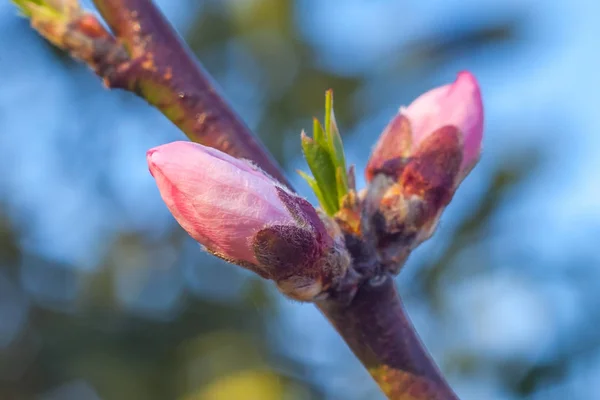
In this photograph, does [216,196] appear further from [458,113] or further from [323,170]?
[458,113]

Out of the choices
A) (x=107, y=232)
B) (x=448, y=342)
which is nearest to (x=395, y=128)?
(x=448, y=342)

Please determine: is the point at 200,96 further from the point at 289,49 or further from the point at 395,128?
the point at 289,49

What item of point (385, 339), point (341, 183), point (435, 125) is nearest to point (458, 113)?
point (435, 125)

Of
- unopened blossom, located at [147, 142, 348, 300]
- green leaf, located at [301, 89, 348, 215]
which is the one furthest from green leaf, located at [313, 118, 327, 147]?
unopened blossom, located at [147, 142, 348, 300]

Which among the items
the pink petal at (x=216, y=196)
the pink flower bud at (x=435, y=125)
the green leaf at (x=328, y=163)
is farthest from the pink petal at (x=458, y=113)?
the pink petal at (x=216, y=196)

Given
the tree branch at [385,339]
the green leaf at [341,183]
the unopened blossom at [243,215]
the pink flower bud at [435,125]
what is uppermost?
the pink flower bud at [435,125]

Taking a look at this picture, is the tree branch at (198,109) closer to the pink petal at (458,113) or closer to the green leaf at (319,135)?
the green leaf at (319,135)

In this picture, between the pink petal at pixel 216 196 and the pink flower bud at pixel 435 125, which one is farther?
the pink flower bud at pixel 435 125
